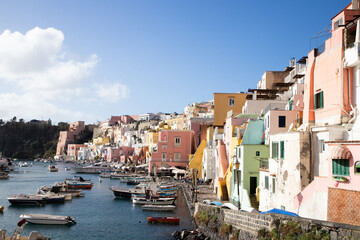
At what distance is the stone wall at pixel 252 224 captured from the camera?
12.3 meters

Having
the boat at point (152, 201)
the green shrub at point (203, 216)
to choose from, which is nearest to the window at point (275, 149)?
the green shrub at point (203, 216)

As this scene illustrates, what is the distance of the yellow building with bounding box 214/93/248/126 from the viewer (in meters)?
42.8

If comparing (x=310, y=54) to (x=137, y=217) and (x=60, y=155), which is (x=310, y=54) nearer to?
(x=137, y=217)

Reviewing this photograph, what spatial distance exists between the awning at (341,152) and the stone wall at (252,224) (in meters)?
2.73

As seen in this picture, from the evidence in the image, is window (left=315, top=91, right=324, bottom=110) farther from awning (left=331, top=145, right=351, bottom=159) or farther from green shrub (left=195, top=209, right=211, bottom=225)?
green shrub (left=195, top=209, right=211, bottom=225)

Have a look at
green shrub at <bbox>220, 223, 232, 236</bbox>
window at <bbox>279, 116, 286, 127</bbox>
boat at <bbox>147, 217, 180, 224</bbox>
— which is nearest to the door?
window at <bbox>279, 116, 286, 127</bbox>

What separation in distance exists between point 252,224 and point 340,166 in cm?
505

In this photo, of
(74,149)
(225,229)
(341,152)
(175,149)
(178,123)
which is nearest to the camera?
A: (341,152)

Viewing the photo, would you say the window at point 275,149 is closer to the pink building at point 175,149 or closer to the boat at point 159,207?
the boat at point 159,207

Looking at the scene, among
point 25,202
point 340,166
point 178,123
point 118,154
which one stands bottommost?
point 25,202

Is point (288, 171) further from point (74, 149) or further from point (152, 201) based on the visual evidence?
point (74, 149)

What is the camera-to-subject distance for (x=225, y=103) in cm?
4300

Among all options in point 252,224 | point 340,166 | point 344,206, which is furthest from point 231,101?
point 344,206

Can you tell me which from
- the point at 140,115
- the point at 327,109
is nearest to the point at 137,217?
the point at 327,109
